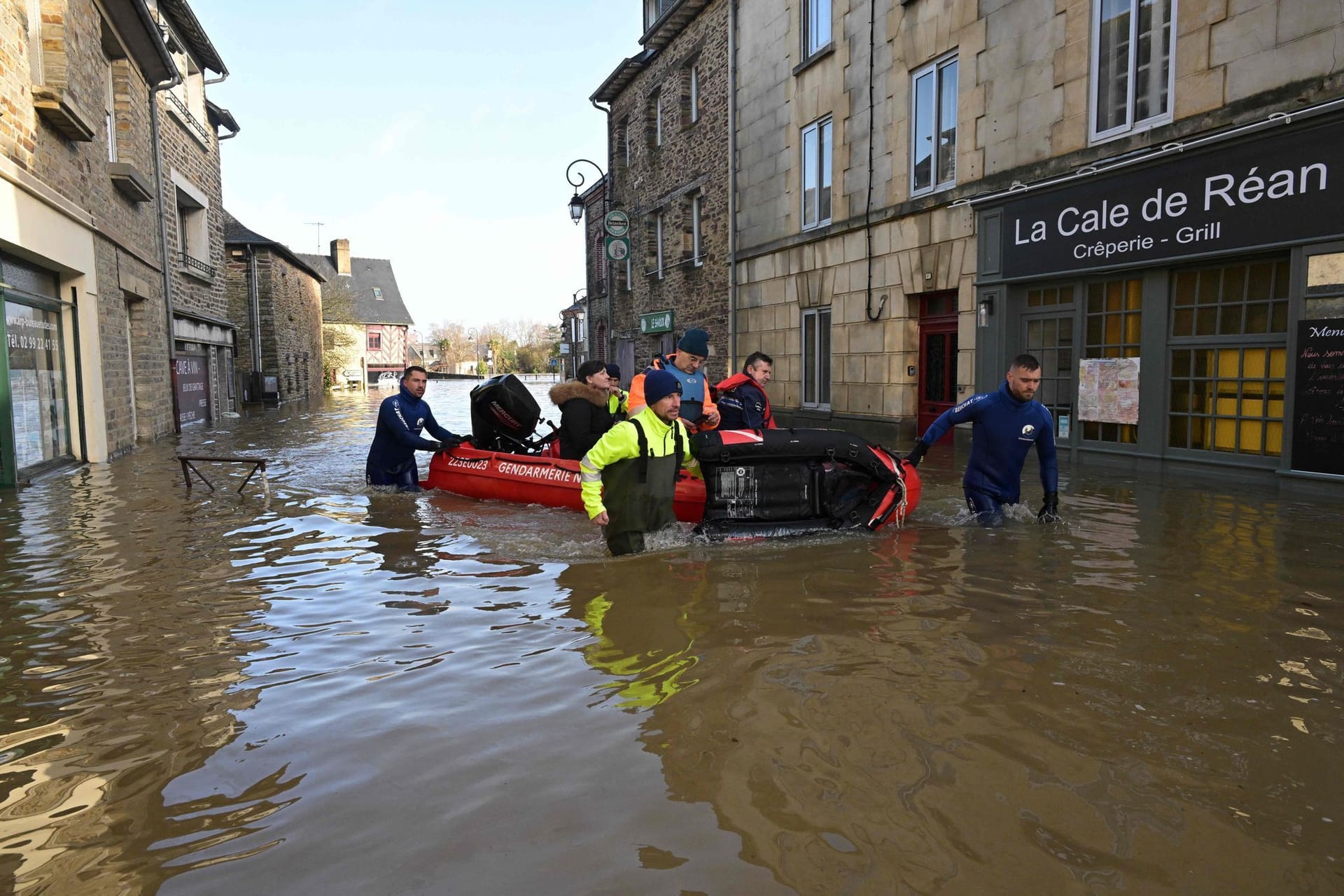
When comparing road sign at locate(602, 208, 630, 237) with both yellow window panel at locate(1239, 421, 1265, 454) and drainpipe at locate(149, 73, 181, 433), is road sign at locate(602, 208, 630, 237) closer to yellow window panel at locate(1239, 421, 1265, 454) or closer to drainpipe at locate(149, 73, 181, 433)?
drainpipe at locate(149, 73, 181, 433)

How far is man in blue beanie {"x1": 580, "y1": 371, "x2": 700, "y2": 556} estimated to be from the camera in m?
5.86

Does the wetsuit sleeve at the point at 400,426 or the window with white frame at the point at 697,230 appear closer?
the wetsuit sleeve at the point at 400,426

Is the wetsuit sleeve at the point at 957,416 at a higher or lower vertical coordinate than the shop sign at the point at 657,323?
lower

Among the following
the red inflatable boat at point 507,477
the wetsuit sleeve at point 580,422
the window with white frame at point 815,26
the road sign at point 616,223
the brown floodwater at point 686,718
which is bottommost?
the brown floodwater at point 686,718

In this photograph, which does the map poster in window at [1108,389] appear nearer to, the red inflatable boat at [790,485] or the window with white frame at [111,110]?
the red inflatable boat at [790,485]

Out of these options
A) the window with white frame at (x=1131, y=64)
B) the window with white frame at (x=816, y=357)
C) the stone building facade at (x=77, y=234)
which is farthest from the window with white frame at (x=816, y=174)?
the stone building facade at (x=77, y=234)

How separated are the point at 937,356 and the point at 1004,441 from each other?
22.3 feet

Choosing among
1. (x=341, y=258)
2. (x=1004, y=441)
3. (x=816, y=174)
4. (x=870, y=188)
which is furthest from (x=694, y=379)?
(x=341, y=258)

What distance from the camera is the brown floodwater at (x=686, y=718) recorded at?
2492 mm

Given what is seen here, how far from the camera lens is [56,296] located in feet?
37.3

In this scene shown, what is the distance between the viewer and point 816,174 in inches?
625

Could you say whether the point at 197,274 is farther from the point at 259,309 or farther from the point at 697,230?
the point at 697,230

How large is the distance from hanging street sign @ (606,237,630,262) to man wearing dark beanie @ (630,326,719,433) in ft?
40.9

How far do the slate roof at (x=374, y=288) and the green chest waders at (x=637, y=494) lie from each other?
204 feet
